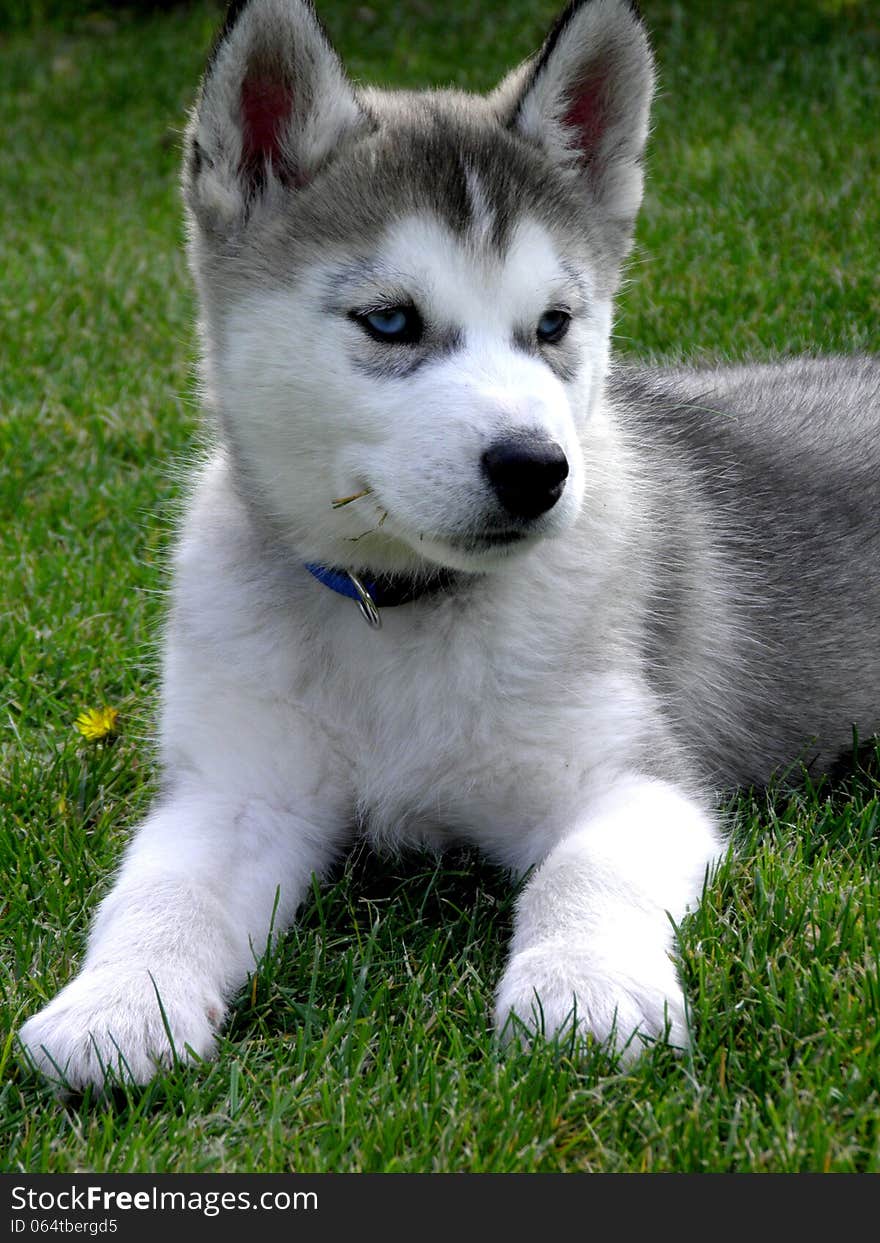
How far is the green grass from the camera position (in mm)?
2352

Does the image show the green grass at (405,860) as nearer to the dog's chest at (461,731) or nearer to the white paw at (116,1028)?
the white paw at (116,1028)

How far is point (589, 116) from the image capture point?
346 cm

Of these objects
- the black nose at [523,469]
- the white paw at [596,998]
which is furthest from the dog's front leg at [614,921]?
the black nose at [523,469]

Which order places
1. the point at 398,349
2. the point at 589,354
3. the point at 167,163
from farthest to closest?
the point at 167,163, the point at 589,354, the point at 398,349

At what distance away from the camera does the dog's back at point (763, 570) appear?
12.0 ft

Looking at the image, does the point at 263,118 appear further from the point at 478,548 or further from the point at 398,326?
the point at 478,548

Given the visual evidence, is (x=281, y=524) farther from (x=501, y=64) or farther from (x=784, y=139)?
(x=501, y=64)

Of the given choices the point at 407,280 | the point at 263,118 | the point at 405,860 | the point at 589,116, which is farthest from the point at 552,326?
the point at 405,860

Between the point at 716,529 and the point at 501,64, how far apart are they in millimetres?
7210

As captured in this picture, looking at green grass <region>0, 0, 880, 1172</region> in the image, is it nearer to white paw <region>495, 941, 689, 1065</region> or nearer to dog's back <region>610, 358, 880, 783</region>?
white paw <region>495, 941, 689, 1065</region>

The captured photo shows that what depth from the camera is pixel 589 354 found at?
3.24 m

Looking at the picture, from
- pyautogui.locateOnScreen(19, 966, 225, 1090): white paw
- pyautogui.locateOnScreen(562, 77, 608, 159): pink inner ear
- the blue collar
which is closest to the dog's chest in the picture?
the blue collar

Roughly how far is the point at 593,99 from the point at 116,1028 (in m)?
2.28

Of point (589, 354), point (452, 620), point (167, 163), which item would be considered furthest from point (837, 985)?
point (167, 163)
